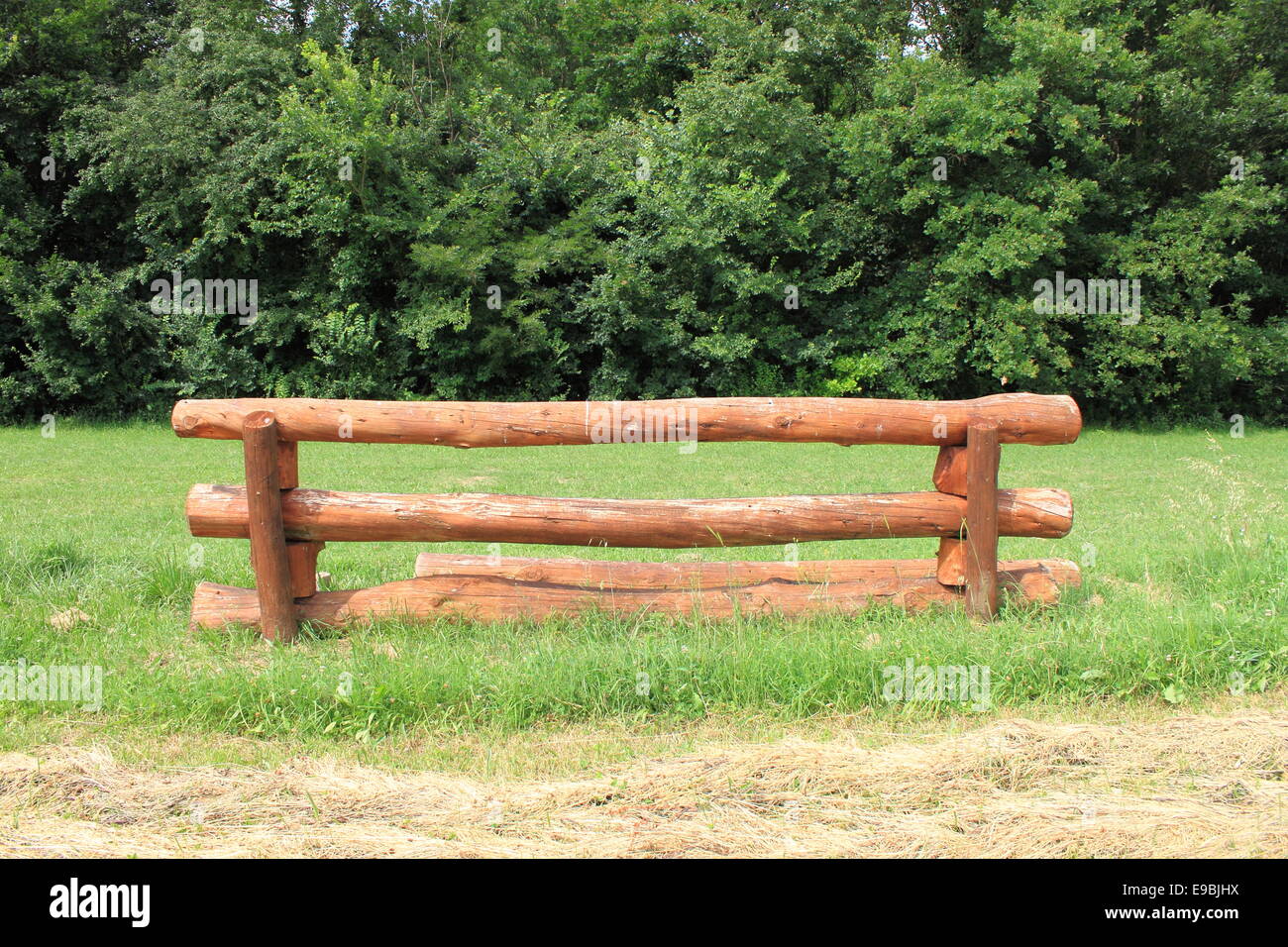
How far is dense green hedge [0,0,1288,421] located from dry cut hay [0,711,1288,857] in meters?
19.6

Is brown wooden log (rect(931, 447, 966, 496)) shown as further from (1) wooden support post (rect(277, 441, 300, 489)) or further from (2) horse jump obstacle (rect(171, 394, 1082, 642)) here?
(1) wooden support post (rect(277, 441, 300, 489))

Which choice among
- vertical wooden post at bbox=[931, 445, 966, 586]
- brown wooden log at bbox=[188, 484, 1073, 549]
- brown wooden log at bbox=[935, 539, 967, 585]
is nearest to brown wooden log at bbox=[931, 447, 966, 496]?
vertical wooden post at bbox=[931, 445, 966, 586]

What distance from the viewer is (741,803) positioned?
3457mm

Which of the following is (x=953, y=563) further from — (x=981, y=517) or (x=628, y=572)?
(x=628, y=572)

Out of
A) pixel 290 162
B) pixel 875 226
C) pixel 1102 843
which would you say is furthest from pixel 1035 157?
pixel 1102 843

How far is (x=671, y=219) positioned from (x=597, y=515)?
19.6 metres

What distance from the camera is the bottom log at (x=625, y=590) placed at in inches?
200

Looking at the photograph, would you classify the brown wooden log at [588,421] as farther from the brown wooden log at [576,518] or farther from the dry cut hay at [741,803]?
the dry cut hay at [741,803]

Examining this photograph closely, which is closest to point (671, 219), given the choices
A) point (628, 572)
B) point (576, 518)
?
point (628, 572)

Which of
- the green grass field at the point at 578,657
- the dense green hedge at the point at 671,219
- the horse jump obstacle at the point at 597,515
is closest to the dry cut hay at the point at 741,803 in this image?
the green grass field at the point at 578,657

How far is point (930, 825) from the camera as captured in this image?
10.8 feet

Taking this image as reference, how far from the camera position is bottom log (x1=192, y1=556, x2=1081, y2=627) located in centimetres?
508

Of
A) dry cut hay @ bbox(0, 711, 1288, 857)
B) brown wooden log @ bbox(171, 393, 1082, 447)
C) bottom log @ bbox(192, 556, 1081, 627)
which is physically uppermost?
brown wooden log @ bbox(171, 393, 1082, 447)

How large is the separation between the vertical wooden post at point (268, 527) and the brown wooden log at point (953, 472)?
337cm
